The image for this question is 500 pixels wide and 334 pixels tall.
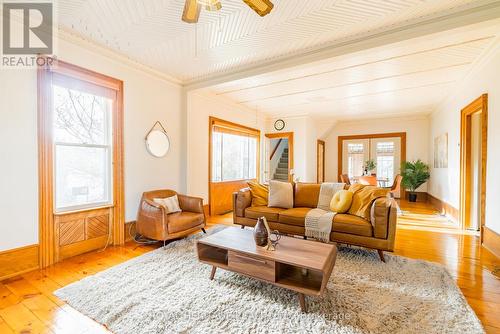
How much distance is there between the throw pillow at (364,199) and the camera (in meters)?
2.92

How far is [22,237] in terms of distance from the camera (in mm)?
2469

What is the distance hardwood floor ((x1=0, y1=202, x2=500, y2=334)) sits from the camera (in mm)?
1699

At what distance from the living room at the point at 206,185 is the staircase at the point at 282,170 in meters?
3.90

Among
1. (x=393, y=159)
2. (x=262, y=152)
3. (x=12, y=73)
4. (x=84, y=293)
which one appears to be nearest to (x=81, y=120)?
(x=12, y=73)

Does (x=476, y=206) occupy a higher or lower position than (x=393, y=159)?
lower

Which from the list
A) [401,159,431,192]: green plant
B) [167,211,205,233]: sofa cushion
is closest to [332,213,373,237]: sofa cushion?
[167,211,205,233]: sofa cushion

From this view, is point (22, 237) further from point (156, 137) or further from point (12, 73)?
point (156, 137)

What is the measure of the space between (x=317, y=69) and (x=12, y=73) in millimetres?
3710

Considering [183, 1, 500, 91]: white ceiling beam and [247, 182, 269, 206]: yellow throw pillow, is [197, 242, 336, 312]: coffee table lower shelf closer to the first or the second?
[247, 182, 269, 206]: yellow throw pillow

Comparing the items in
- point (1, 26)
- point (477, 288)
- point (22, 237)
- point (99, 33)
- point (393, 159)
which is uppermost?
point (99, 33)

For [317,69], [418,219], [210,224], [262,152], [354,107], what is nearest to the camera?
[317,69]

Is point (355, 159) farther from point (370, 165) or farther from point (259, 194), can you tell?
point (259, 194)

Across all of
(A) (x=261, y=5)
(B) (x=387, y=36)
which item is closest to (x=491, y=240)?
(B) (x=387, y=36)

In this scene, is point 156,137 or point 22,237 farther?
point 156,137
